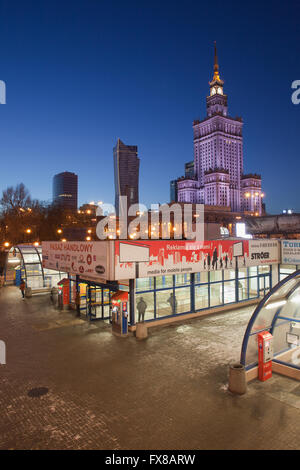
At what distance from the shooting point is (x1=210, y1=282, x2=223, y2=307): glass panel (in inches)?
859

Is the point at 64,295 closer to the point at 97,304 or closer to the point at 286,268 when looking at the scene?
the point at 97,304

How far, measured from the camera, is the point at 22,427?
27.2 ft

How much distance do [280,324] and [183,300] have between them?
8.52 meters

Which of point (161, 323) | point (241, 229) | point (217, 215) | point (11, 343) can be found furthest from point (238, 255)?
point (217, 215)

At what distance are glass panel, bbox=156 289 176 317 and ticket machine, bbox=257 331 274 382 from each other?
8.67m

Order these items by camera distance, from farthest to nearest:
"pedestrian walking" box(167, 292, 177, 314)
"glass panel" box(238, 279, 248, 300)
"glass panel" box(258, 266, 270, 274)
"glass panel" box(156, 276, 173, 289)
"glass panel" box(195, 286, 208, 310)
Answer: "glass panel" box(258, 266, 270, 274), "glass panel" box(238, 279, 248, 300), "glass panel" box(195, 286, 208, 310), "glass panel" box(156, 276, 173, 289), "pedestrian walking" box(167, 292, 177, 314)

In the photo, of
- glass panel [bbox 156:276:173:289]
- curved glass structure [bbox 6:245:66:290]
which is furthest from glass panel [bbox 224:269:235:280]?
curved glass structure [bbox 6:245:66:290]

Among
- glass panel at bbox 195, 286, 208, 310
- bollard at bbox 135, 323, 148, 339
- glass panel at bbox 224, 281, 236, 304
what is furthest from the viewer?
glass panel at bbox 224, 281, 236, 304

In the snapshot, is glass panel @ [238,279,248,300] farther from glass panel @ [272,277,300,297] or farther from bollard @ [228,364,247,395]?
bollard @ [228,364,247,395]

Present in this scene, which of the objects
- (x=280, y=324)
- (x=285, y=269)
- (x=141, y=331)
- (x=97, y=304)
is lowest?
(x=141, y=331)

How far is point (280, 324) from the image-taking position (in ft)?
40.9

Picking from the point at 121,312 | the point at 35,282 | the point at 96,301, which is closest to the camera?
the point at 121,312

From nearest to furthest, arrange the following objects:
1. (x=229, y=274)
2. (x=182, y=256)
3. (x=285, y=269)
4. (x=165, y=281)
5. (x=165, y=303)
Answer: (x=182, y=256) → (x=165, y=303) → (x=165, y=281) → (x=229, y=274) → (x=285, y=269)

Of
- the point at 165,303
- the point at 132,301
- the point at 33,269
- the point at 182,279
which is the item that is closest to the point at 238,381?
the point at 132,301
